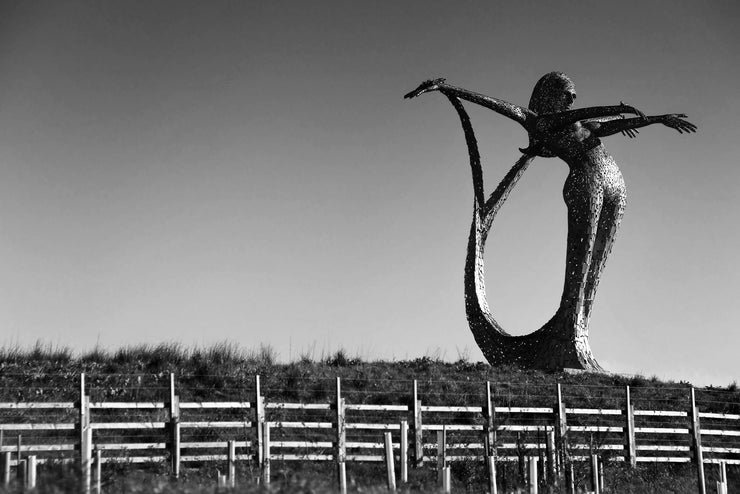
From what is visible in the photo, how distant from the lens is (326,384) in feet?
63.3

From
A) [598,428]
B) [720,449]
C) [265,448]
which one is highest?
[598,428]

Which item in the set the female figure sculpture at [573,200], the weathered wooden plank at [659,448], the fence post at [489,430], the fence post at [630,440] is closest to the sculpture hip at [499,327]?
the female figure sculpture at [573,200]

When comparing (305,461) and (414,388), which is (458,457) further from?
(305,461)

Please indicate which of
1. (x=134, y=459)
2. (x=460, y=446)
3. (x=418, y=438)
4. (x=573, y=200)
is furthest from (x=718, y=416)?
(x=134, y=459)

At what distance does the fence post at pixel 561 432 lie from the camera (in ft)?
47.7

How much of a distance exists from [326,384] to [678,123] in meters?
10.1

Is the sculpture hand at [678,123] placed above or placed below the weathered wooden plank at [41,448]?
above

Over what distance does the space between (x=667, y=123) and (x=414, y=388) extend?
410 inches

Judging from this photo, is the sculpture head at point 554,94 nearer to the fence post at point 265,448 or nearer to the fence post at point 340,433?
the fence post at point 340,433

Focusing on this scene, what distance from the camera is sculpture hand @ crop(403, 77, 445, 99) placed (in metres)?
23.0

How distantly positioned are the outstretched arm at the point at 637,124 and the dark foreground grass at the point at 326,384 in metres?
5.71

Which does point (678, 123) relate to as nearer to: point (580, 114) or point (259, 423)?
point (580, 114)

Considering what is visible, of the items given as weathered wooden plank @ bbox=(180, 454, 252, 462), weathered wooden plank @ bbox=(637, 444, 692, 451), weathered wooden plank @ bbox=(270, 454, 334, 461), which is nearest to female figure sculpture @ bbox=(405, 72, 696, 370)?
weathered wooden plank @ bbox=(637, 444, 692, 451)

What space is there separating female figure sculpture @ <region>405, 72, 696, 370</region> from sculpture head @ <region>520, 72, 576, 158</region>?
0.08ft
